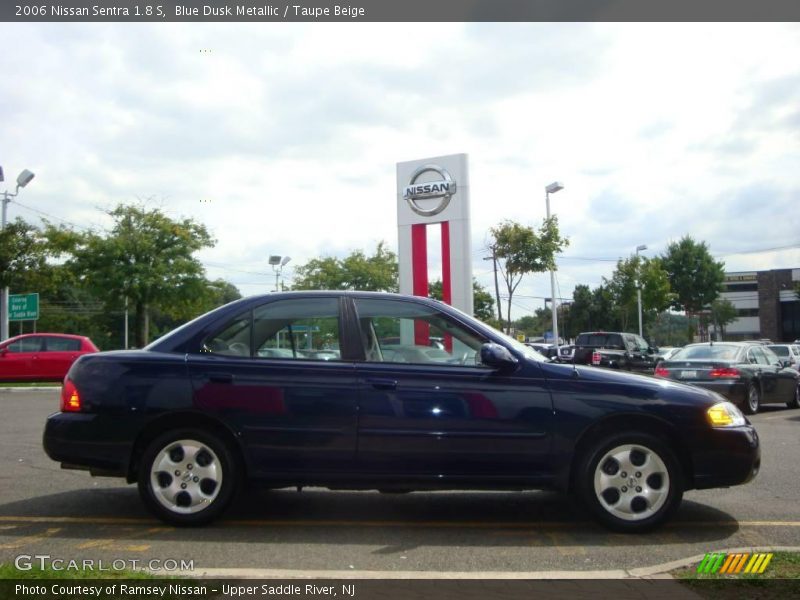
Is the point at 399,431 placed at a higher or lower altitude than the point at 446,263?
lower

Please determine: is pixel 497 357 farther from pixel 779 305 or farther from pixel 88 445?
pixel 779 305

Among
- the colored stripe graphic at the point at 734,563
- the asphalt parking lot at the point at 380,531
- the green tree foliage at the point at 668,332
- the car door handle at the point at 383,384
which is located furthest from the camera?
the green tree foliage at the point at 668,332

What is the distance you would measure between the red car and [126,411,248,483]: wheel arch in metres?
19.1

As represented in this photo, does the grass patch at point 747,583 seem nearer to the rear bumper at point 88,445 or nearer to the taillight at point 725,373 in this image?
the rear bumper at point 88,445

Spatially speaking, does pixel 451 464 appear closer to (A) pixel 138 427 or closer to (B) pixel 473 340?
(B) pixel 473 340

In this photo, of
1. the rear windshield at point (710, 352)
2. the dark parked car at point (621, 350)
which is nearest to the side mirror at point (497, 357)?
the rear windshield at point (710, 352)

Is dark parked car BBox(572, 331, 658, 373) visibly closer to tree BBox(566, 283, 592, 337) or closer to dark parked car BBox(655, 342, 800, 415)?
dark parked car BBox(655, 342, 800, 415)

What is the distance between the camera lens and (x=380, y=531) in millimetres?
5605

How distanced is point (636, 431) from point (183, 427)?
10.6ft

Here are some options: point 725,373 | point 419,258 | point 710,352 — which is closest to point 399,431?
point 725,373

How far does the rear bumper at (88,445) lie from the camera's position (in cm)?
561

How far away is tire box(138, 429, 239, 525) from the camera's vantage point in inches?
218

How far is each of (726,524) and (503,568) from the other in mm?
2127

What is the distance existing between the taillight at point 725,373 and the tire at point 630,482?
9605mm
